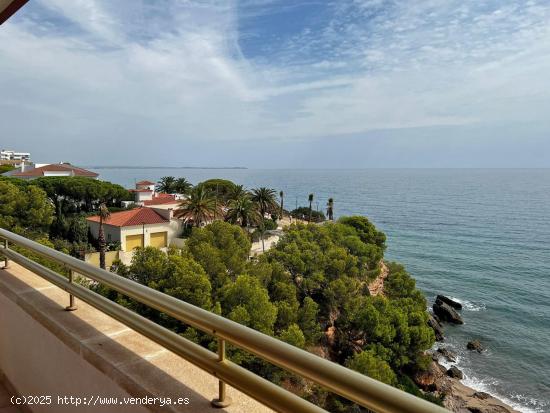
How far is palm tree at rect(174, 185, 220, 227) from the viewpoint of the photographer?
3344 cm

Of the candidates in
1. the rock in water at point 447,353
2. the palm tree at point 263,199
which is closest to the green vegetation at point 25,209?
the palm tree at point 263,199

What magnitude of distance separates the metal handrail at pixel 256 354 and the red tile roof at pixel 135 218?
32676mm

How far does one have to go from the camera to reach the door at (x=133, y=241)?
3319 centimetres

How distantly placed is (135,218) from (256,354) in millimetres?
34605

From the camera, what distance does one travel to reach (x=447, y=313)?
3139 cm

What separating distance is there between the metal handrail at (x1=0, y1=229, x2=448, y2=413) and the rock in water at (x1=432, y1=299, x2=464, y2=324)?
110ft

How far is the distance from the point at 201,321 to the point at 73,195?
144 feet

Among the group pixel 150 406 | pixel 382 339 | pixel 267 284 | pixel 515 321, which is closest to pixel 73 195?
pixel 267 284

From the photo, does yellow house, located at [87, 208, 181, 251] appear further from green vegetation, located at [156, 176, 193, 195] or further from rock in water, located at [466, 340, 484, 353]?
rock in water, located at [466, 340, 484, 353]

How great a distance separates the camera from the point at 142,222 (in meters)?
33.5

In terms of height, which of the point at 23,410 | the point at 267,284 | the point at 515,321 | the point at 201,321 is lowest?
the point at 515,321

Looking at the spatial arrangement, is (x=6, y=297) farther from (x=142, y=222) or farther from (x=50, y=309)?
(x=142, y=222)

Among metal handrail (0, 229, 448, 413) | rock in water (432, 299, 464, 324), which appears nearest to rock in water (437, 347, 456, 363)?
rock in water (432, 299, 464, 324)

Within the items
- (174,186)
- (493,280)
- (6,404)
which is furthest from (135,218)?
(493,280)
